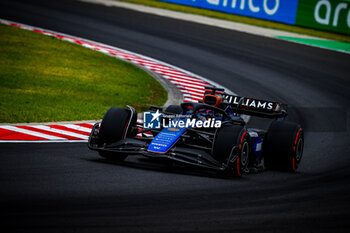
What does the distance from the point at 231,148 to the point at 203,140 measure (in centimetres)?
78

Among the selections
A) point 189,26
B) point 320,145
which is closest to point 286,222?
point 320,145

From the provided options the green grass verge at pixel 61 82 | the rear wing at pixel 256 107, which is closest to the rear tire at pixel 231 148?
the rear wing at pixel 256 107

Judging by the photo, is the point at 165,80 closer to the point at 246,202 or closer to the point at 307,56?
the point at 307,56

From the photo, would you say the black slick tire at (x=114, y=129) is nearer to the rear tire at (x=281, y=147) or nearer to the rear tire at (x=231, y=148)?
the rear tire at (x=231, y=148)

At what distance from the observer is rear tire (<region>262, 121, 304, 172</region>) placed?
10281 millimetres

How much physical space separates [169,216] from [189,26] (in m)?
22.0

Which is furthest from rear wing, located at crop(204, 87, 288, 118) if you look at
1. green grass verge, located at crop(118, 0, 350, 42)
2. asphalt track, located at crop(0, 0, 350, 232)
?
green grass verge, located at crop(118, 0, 350, 42)

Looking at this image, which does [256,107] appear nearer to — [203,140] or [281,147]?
[281,147]

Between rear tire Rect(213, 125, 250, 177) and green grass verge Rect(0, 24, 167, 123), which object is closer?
rear tire Rect(213, 125, 250, 177)

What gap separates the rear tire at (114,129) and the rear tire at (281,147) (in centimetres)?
262

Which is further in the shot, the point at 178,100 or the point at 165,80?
the point at 165,80

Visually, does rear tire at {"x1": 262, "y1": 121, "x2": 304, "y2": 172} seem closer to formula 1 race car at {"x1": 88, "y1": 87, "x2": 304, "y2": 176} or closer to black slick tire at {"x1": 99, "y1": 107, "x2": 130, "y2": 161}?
formula 1 race car at {"x1": 88, "y1": 87, "x2": 304, "y2": 176}

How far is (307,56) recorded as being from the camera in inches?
952

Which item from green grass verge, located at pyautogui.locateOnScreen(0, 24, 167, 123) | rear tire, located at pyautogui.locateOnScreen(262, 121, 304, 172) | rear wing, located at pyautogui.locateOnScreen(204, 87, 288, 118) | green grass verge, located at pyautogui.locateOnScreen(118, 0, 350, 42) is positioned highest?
green grass verge, located at pyautogui.locateOnScreen(118, 0, 350, 42)
